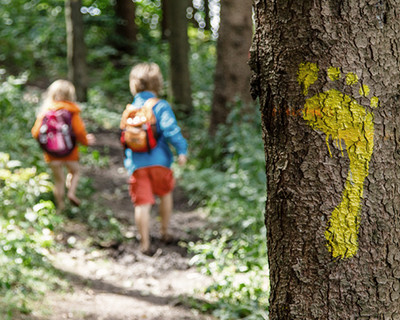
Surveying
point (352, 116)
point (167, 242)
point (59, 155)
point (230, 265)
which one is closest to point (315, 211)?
point (352, 116)

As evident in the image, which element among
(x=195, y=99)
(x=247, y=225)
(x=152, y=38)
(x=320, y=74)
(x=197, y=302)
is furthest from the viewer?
(x=152, y=38)

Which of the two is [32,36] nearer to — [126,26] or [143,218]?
[126,26]

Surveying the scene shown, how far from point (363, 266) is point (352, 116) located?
22.7 inches

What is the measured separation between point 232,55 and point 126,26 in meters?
9.27

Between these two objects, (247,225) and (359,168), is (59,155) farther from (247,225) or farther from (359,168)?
(359,168)

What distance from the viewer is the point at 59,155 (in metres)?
6.19

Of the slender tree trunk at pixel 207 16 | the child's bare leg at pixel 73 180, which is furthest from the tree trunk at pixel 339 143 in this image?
the slender tree trunk at pixel 207 16

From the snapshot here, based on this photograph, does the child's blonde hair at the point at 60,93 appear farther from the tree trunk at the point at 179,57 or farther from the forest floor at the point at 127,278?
the tree trunk at the point at 179,57

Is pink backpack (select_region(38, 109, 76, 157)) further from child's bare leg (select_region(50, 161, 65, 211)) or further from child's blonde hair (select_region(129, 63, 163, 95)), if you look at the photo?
child's blonde hair (select_region(129, 63, 163, 95))

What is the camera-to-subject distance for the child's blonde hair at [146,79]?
5348 millimetres

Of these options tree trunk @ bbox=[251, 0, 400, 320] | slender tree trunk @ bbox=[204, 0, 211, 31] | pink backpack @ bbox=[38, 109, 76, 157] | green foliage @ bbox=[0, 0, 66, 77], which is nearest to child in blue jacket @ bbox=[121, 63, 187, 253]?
pink backpack @ bbox=[38, 109, 76, 157]

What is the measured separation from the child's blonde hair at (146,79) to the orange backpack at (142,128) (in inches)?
7.2

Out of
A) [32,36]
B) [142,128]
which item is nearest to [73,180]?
[142,128]

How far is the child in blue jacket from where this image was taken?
523 cm
